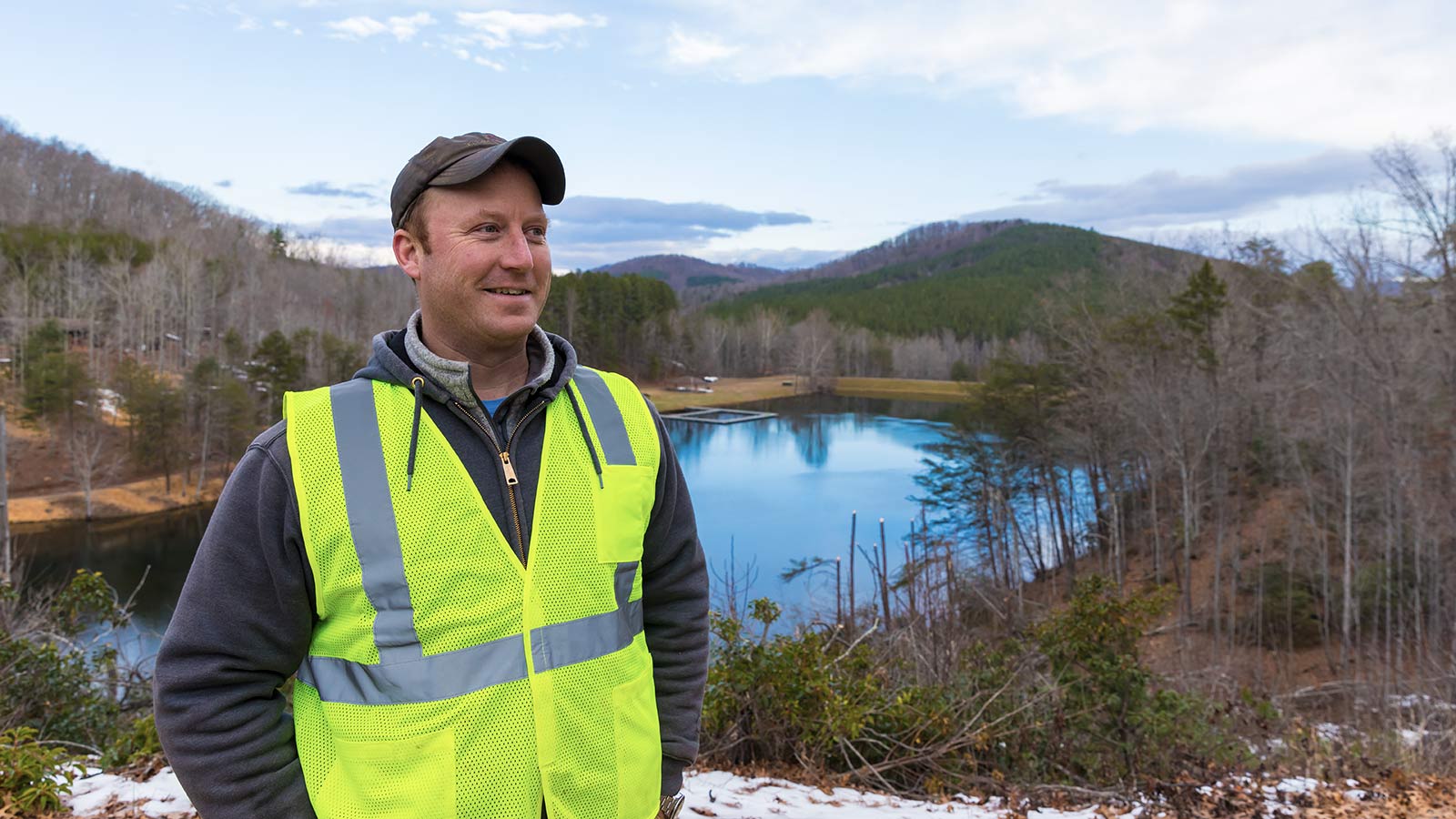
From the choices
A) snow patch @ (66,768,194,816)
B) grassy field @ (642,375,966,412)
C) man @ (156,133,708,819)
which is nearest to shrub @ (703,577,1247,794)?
snow patch @ (66,768,194,816)

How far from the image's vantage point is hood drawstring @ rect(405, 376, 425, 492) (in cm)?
144

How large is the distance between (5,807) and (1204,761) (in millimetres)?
6295

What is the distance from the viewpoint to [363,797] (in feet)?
4.50

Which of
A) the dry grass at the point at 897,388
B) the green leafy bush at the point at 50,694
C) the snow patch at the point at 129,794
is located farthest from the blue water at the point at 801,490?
the dry grass at the point at 897,388

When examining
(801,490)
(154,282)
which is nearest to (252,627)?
(801,490)

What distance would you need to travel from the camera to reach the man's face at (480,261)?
155 centimetres

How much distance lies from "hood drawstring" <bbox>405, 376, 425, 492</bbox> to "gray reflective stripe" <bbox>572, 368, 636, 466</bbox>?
325 mm

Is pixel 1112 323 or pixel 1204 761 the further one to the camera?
pixel 1112 323

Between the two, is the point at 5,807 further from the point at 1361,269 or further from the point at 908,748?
the point at 1361,269

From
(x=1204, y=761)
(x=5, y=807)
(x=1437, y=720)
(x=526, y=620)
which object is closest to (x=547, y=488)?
(x=526, y=620)

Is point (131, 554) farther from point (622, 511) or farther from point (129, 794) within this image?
point (622, 511)

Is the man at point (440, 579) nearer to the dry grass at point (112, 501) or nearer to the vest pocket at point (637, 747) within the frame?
the vest pocket at point (637, 747)

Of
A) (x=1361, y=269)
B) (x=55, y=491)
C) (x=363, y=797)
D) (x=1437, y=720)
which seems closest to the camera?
(x=363, y=797)

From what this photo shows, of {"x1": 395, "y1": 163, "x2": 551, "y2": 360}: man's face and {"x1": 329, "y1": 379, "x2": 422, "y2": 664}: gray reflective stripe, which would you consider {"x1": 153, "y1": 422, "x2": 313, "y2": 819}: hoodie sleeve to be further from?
{"x1": 395, "y1": 163, "x2": 551, "y2": 360}: man's face
